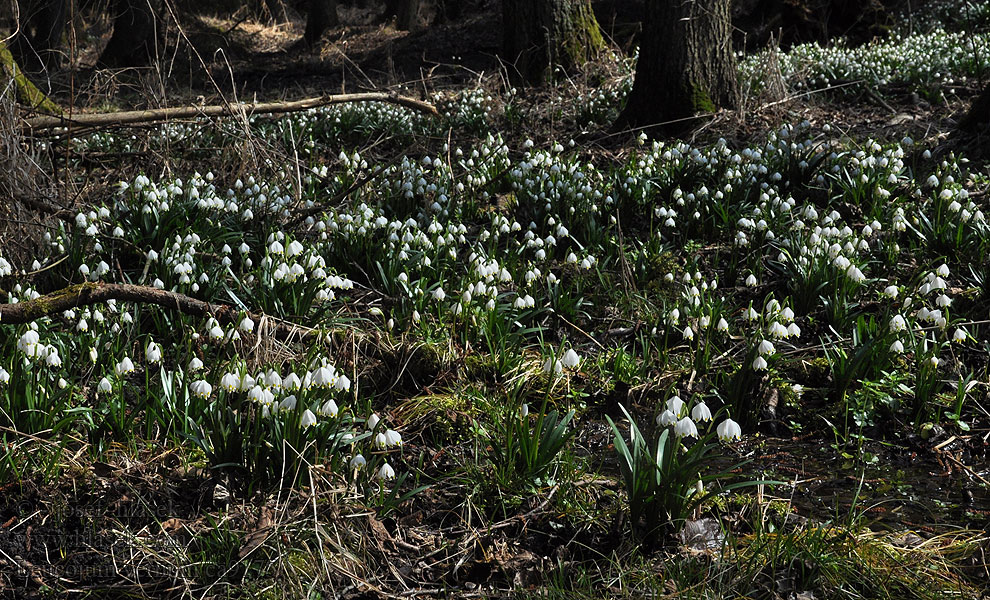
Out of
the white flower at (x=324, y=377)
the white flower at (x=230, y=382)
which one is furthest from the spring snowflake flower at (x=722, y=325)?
the white flower at (x=230, y=382)

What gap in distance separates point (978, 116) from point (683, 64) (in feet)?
7.53

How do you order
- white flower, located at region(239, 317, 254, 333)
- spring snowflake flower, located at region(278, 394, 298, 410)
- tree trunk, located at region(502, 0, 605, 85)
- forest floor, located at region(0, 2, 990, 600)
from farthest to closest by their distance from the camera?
tree trunk, located at region(502, 0, 605, 85), white flower, located at region(239, 317, 254, 333), spring snowflake flower, located at region(278, 394, 298, 410), forest floor, located at region(0, 2, 990, 600)

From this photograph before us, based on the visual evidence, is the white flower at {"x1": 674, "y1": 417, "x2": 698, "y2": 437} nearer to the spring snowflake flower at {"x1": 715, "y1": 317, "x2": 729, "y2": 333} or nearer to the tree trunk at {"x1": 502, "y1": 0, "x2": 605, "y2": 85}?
the spring snowflake flower at {"x1": 715, "y1": 317, "x2": 729, "y2": 333}

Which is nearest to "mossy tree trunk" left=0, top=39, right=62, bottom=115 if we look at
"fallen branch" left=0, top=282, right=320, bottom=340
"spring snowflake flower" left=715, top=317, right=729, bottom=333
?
"fallen branch" left=0, top=282, right=320, bottom=340

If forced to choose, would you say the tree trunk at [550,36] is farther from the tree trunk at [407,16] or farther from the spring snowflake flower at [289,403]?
the tree trunk at [407,16]

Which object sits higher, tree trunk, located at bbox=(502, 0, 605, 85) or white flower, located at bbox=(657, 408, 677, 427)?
tree trunk, located at bbox=(502, 0, 605, 85)

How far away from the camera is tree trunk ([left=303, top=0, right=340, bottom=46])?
19328 mm

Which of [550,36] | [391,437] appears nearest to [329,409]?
[391,437]

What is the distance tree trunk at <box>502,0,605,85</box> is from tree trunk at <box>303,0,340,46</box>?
10233 millimetres

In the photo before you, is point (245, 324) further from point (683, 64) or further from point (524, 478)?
point (683, 64)

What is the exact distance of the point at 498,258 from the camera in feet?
16.0

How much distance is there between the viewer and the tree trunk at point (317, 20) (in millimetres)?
19328

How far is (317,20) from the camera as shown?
19.5 meters

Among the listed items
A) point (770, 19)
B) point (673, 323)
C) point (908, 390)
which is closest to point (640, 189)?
point (673, 323)
